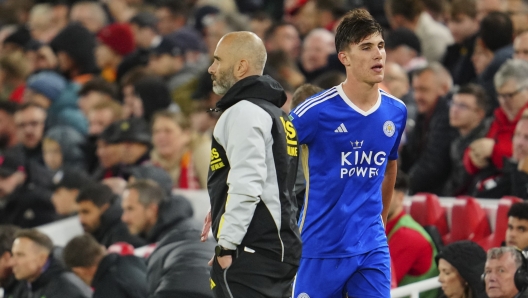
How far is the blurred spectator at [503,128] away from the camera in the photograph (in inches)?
333

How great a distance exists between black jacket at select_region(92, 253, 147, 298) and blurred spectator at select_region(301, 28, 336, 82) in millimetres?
4986

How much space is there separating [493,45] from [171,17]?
5.82 m

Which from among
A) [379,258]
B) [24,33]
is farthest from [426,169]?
[24,33]

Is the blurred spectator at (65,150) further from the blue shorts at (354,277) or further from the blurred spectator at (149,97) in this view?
the blue shorts at (354,277)

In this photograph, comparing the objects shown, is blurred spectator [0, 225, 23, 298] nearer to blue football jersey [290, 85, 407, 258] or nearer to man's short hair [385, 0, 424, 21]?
blue football jersey [290, 85, 407, 258]

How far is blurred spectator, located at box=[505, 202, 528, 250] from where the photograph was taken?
6871 millimetres

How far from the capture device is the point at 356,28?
5.18 metres

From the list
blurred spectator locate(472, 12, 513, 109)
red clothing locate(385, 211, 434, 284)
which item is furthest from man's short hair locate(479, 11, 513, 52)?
red clothing locate(385, 211, 434, 284)

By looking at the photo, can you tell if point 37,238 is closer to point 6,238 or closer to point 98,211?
point 6,238

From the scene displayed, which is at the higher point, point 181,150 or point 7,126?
point 181,150

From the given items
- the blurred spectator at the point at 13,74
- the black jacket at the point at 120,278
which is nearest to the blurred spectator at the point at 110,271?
the black jacket at the point at 120,278

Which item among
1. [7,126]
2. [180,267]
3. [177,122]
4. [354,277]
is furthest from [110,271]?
[7,126]

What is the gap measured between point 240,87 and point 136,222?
443cm

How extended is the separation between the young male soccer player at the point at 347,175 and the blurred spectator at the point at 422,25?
6214 millimetres
